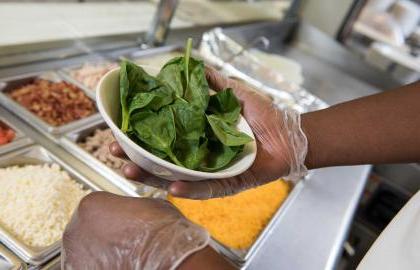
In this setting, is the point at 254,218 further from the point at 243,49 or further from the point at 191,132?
the point at 243,49

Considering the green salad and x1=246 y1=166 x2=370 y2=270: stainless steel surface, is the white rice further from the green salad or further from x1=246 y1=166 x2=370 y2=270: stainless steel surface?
x1=246 y1=166 x2=370 y2=270: stainless steel surface

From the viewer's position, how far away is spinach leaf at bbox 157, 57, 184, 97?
999 mm

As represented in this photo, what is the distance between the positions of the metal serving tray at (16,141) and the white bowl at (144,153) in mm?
540

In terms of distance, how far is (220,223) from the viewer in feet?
4.42

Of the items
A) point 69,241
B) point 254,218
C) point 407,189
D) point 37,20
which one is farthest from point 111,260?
point 407,189

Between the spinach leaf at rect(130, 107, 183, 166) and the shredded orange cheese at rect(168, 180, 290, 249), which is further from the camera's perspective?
the shredded orange cheese at rect(168, 180, 290, 249)

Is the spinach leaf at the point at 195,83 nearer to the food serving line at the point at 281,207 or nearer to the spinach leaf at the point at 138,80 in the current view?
the spinach leaf at the point at 138,80

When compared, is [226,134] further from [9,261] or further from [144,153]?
[9,261]

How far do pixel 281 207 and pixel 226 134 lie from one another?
700mm

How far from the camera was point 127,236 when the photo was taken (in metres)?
0.77

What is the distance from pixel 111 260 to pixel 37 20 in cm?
140

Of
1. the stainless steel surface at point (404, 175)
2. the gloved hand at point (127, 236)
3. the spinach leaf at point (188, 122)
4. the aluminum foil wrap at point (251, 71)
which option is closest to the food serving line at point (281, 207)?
the gloved hand at point (127, 236)

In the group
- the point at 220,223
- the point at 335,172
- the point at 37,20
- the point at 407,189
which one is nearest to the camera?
the point at 220,223

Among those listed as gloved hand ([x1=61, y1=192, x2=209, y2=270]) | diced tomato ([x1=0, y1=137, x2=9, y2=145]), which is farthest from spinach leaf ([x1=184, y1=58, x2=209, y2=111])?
diced tomato ([x1=0, y1=137, x2=9, y2=145])
